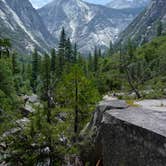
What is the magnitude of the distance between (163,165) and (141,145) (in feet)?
3.23

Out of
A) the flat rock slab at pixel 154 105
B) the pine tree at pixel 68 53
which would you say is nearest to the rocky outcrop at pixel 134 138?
the flat rock slab at pixel 154 105

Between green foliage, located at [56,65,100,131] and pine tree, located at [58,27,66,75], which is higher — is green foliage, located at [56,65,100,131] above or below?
below

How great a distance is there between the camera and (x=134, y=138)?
9977mm

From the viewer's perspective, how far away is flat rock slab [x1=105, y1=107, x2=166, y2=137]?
371 inches

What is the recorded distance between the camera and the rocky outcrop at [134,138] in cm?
907

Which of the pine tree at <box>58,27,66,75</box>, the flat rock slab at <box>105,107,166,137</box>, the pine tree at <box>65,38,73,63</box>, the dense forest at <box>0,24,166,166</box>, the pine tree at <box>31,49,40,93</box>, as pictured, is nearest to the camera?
the flat rock slab at <box>105,107,166,137</box>

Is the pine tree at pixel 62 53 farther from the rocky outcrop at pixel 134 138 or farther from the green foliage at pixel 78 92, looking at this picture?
the rocky outcrop at pixel 134 138

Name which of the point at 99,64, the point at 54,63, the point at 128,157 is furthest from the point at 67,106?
the point at 99,64

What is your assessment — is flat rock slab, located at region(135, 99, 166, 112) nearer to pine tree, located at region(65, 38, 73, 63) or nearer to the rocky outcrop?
the rocky outcrop

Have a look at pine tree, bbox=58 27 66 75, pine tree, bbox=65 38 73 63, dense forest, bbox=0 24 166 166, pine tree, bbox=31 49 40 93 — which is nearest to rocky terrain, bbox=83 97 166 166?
dense forest, bbox=0 24 166 166

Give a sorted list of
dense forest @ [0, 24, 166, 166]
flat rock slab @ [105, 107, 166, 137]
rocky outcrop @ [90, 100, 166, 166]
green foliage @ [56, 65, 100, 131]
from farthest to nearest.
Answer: green foliage @ [56, 65, 100, 131]
dense forest @ [0, 24, 166, 166]
flat rock slab @ [105, 107, 166, 137]
rocky outcrop @ [90, 100, 166, 166]

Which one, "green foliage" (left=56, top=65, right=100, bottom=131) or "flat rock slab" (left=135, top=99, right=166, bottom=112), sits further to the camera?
"green foliage" (left=56, top=65, right=100, bottom=131)

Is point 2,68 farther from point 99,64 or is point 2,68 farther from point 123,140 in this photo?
point 99,64

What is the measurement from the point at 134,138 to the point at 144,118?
819 mm
